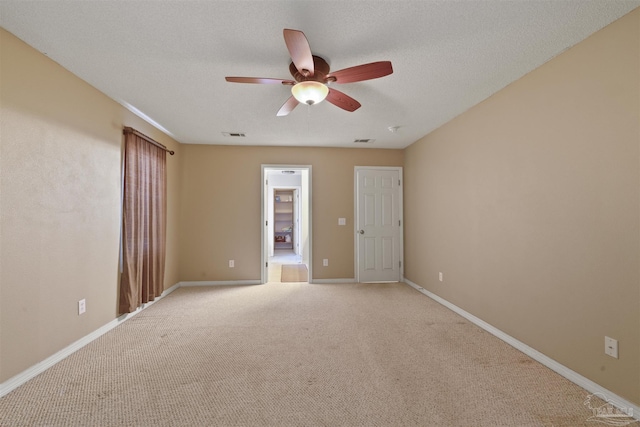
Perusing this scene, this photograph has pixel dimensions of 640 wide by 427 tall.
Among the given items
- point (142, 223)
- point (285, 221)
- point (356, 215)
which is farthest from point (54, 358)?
point (285, 221)

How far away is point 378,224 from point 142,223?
11.5 ft

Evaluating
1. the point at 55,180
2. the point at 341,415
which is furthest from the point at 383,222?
the point at 55,180

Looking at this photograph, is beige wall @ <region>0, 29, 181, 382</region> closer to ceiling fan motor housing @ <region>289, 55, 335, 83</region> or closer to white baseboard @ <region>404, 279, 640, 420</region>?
ceiling fan motor housing @ <region>289, 55, 335, 83</region>

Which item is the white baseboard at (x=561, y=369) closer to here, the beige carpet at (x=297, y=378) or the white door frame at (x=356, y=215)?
the beige carpet at (x=297, y=378)

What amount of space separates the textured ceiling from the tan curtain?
65 cm

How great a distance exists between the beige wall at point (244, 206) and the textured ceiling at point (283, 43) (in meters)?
1.66

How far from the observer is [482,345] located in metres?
2.40

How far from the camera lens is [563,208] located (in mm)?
1962

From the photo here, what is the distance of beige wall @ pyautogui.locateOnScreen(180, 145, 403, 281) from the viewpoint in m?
4.44

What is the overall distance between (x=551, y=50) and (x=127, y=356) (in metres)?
4.06

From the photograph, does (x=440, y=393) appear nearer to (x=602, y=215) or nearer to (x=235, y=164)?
(x=602, y=215)

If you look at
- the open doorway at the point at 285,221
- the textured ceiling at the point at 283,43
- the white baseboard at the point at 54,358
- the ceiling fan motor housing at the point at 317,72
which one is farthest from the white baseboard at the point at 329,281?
the ceiling fan motor housing at the point at 317,72

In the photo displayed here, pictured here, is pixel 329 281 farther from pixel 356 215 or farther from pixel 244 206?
pixel 244 206

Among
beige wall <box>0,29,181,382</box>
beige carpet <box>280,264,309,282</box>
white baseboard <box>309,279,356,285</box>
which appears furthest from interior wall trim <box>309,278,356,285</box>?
beige wall <box>0,29,181,382</box>
